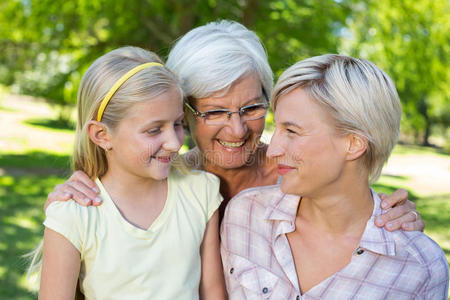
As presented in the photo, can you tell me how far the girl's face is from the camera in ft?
7.09

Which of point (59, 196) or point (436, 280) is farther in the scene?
point (59, 196)

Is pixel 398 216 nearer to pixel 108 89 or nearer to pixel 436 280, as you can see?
pixel 436 280

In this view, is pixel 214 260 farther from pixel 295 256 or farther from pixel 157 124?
pixel 157 124

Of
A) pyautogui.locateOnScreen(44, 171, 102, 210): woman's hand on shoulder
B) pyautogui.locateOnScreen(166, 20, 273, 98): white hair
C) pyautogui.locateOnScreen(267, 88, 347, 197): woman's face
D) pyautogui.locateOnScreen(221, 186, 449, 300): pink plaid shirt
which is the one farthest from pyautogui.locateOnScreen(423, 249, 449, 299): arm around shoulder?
pyautogui.locateOnScreen(44, 171, 102, 210): woman's hand on shoulder

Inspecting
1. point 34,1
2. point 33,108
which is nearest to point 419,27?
point 34,1

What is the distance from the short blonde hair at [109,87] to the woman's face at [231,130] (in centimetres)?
39

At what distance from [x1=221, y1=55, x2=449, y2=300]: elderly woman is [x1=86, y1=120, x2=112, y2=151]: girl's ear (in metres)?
0.77

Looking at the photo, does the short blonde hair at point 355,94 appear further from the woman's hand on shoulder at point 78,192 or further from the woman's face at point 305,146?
the woman's hand on shoulder at point 78,192

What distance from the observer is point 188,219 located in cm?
239

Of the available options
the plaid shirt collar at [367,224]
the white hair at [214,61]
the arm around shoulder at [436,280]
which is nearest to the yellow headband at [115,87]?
the white hair at [214,61]

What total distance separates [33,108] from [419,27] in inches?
934

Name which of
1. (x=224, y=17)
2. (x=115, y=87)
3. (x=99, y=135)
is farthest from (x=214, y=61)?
(x=224, y=17)

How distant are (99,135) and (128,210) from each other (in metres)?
0.39

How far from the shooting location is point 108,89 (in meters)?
2.20
